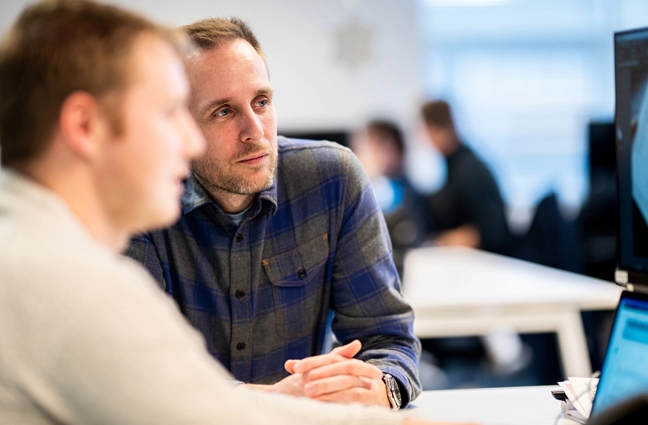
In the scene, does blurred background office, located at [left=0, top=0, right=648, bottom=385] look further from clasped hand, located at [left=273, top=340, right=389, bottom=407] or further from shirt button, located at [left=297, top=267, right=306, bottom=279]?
clasped hand, located at [left=273, top=340, right=389, bottom=407]

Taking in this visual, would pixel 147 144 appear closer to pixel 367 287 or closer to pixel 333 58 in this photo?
pixel 367 287

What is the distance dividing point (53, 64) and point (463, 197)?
3.86 meters

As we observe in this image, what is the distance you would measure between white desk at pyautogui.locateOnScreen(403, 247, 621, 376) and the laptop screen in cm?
148

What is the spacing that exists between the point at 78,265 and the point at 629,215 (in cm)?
81

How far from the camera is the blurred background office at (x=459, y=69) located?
6.35 metres

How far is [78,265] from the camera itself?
68cm

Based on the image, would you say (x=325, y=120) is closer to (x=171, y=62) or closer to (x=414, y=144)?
(x=414, y=144)

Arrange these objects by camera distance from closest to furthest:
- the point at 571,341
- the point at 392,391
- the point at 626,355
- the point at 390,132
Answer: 1. the point at 626,355
2. the point at 392,391
3. the point at 571,341
4. the point at 390,132

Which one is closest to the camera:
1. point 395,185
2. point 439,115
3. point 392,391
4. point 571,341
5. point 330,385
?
point 330,385

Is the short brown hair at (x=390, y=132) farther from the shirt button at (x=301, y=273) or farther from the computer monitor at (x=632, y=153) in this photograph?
the computer monitor at (x=632, y=153)

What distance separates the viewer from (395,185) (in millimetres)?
4668

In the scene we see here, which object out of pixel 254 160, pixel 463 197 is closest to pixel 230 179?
pixel 254 160

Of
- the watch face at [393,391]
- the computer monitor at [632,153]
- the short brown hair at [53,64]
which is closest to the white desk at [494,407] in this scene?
the watch face at [393,391]

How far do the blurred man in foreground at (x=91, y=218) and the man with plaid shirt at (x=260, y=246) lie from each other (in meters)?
0.68
